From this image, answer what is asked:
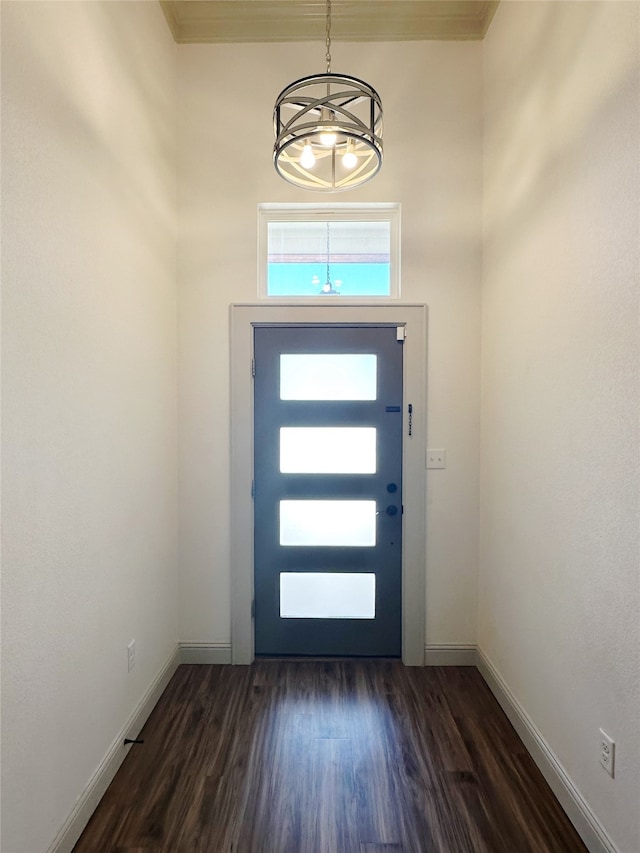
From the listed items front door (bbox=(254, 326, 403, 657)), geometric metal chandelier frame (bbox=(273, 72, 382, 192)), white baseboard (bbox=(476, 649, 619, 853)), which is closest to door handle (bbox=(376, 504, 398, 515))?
front door (bbox=(254, 326, 403, 657))

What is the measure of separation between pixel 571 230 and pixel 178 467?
226cm

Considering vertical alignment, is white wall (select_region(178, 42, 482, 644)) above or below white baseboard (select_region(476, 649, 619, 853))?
above

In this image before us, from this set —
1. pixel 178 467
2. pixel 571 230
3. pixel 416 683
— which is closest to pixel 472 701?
pixel 416 683

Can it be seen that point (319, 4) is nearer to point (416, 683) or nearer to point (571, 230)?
point (571, 230)

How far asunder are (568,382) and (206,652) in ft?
7.93

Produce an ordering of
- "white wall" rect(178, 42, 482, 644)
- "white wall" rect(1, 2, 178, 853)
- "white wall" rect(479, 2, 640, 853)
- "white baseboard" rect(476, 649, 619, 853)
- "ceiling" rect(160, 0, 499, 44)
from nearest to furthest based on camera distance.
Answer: "white wall" rect(1, 2, 178, 853), "white wall" rect(479, 2, 640, 853), "white baseboard" rect(476, 649, 619, 853), "ceiling" rect(160, 0, 499, 44), "white wall" rect(178, 42, 482, 644)

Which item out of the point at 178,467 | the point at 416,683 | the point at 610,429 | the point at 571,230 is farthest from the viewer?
the point at 178,467

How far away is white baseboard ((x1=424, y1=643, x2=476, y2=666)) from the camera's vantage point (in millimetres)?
2461

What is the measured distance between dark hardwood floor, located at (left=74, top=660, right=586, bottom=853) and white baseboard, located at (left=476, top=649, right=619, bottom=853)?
0.04m

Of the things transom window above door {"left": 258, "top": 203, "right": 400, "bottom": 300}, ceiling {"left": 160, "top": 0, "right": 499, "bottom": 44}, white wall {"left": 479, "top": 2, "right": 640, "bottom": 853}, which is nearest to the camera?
white wall {"left": 479, "top": 2, "right": 640, "bottom": 853}

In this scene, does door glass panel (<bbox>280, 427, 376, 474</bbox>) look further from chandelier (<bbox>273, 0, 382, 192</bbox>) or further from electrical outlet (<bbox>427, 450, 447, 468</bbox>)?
chandelier (<bbox>273, 0, 382, 192</bbox>)

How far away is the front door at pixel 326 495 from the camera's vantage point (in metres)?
2.47

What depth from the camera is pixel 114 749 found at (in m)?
1.70

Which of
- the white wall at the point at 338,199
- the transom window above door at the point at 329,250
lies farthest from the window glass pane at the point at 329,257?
the white wall at the point at 338,199
